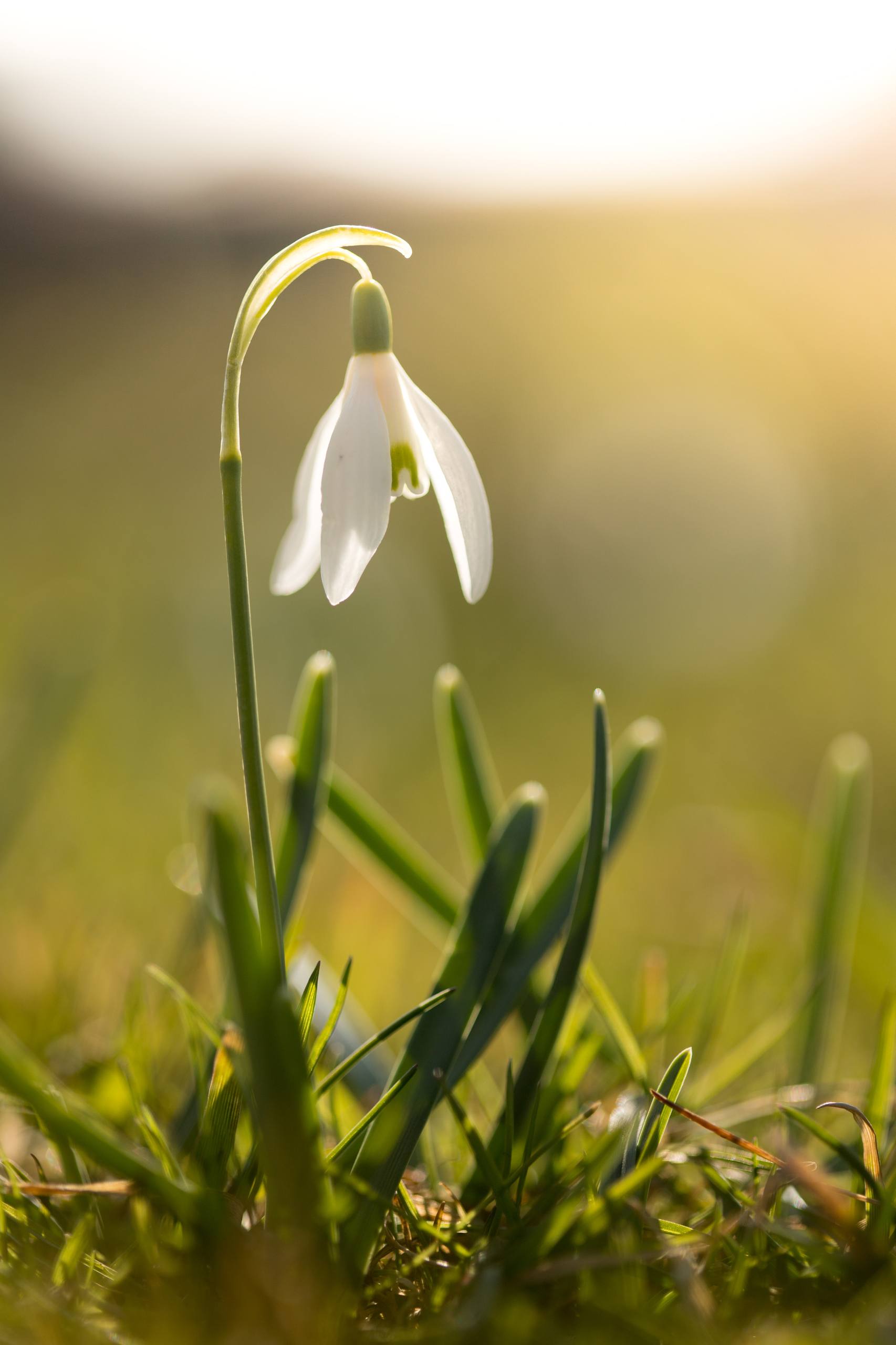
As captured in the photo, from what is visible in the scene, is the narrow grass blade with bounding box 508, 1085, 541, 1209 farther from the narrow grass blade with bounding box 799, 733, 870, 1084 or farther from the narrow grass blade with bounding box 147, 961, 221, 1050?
the narrow grass blade with bounding box 799, 733, 870, 1084

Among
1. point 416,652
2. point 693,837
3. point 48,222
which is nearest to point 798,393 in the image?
point 416,652

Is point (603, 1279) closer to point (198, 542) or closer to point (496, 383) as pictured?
point (198, 542)

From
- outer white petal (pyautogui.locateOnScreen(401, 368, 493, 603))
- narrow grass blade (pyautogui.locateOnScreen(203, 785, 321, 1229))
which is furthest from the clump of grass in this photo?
outer white petal (pyautogui.locateOnScreen(401, 368, 493, 603))

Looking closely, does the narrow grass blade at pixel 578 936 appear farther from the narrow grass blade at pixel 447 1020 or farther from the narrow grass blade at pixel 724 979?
the narrow grass blade at pixel 724 979

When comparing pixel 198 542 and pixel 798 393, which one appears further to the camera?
pixel 798 393

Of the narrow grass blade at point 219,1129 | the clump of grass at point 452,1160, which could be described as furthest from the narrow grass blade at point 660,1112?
the narrow grass blade at point 219,1129
